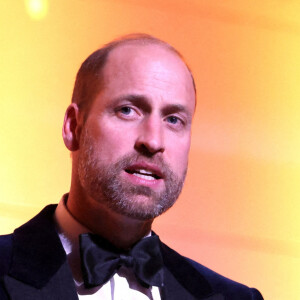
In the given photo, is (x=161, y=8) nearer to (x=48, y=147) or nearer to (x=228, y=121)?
(x=228, y=121)

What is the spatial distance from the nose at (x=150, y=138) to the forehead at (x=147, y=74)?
8 cm

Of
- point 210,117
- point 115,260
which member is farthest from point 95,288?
point 210,117

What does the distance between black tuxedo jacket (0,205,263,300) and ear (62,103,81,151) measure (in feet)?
0.64

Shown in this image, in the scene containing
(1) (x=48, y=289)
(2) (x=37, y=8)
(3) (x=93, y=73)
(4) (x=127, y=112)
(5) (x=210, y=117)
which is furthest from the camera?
(5) (x=210, y=117)

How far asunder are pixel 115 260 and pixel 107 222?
11 centimetres

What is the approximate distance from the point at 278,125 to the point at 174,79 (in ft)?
2.83

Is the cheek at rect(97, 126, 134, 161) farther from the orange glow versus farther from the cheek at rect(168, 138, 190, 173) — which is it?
the orange glow

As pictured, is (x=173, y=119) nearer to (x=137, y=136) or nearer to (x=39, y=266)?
(x=137, y=136)

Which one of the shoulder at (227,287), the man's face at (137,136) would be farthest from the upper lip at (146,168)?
the shoulder at (227,287)

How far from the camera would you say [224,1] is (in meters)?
2.54

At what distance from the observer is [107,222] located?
1.68m

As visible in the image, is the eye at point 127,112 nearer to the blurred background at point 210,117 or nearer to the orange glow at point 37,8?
the blurred background at point 210,117

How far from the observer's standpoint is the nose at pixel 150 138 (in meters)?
1.59

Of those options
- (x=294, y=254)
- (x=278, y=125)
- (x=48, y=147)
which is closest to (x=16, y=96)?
(x=48, y=147)
